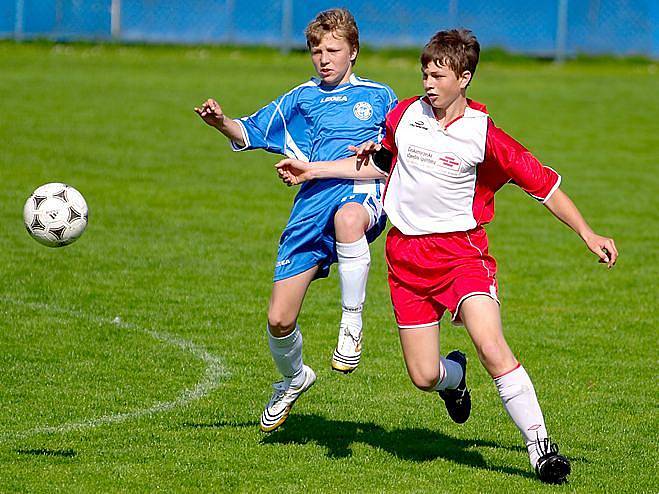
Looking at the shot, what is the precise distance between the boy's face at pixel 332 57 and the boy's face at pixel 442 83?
33.1 inches

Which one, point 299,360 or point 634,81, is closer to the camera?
point 299,360

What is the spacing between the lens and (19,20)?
91.4 feet

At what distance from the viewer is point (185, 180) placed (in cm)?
1644

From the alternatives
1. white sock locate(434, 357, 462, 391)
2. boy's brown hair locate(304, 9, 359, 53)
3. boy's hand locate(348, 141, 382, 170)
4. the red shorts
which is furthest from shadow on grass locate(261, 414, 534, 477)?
boy's brown hair locate(304, 9, 359, 53)

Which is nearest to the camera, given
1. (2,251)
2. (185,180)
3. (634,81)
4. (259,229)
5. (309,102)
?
(309,102)

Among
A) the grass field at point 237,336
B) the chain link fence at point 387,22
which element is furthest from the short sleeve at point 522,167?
the chain link fence at point 387,22

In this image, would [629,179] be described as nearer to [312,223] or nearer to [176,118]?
[176,118]

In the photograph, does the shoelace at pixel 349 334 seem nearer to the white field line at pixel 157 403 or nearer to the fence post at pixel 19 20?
the white field line at pixel 157 403

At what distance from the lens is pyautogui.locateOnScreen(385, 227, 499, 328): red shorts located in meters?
6.13

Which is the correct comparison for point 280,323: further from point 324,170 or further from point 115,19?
point 115,19

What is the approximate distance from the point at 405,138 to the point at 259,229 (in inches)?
305

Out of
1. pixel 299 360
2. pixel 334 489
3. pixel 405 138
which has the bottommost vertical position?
pixel 334 489

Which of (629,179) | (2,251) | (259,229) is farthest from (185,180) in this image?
(629,179)

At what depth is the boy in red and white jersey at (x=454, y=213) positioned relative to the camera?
6031 mm
